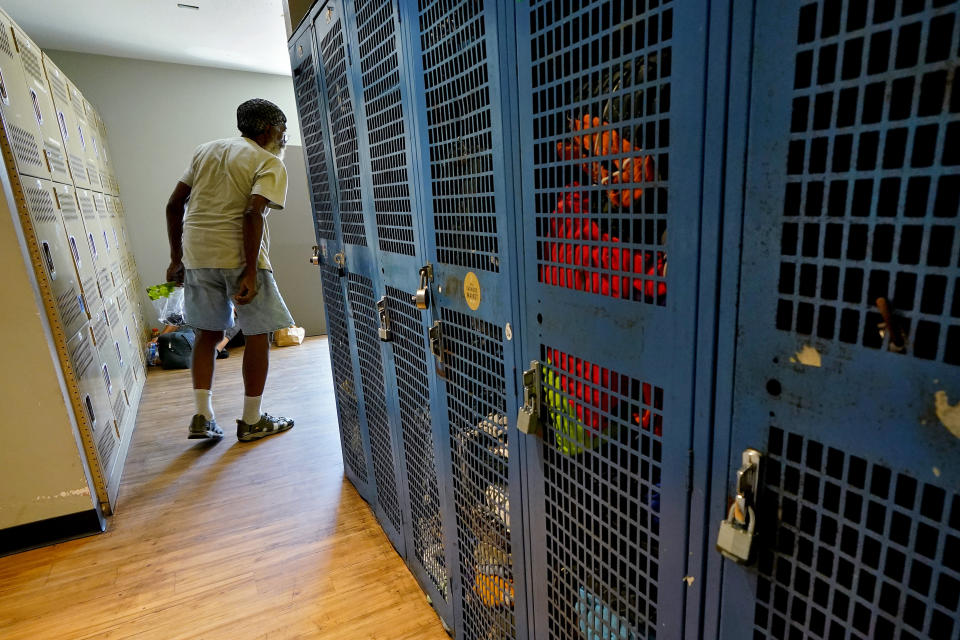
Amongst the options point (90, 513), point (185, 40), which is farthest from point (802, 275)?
point (185, 40)

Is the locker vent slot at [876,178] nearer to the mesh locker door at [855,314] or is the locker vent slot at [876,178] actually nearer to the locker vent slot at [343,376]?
the mesh locker door at [855,314]

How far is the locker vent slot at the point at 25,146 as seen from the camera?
76.2 inches

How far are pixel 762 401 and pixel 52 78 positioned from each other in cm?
376

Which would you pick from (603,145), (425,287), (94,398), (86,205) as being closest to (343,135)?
(425,287)

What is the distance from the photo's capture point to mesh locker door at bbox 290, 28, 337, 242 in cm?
182

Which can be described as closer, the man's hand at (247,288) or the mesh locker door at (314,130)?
the mesh locker door at (314,130)

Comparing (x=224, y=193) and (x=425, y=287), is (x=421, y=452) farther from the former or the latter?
(x=224, y=193)

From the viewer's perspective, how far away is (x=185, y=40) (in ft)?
14.2

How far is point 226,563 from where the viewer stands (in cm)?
182


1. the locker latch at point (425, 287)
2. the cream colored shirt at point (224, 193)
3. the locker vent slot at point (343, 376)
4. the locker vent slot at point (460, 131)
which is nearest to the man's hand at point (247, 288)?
the cream colored shirt at point (224, 193)

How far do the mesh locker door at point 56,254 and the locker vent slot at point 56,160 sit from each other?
20 centimetres

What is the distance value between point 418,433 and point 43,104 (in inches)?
105

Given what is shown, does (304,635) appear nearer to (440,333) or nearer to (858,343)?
(440,333)

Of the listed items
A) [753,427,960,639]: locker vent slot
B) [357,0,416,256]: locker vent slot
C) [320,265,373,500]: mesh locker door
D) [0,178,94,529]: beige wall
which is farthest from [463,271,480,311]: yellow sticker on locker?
[0,178,94,529]: beige wall
